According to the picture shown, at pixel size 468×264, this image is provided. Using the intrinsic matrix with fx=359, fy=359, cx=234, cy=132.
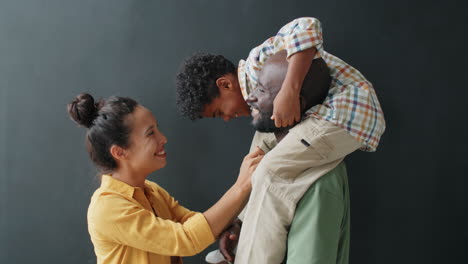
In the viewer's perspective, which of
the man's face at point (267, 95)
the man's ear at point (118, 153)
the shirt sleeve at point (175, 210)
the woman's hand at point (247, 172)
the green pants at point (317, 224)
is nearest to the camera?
the green pants at point (317, 224)

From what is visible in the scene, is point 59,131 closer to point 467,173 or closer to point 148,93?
point 148,93

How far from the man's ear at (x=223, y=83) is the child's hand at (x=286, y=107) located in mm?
547

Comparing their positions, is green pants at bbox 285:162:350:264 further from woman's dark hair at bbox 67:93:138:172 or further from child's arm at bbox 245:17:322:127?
woman's dark hair at bbox 67:93:138:172

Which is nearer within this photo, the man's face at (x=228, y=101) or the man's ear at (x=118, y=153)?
the man's ear at (x=118, y=153)

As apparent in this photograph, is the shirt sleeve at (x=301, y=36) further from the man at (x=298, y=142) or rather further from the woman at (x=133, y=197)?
the woman at (x=133, y=197)

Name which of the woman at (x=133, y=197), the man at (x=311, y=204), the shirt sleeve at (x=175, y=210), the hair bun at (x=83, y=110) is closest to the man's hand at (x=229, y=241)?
the woman at (x=133, y=197)

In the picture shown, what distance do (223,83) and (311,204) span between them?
29.0 inches

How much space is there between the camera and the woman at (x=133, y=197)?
3.92ft

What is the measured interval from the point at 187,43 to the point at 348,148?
3.07 feet

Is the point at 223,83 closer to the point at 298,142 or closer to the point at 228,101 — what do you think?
the point at 228,101

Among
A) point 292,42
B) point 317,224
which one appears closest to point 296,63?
point 292,42

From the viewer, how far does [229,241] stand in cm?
133

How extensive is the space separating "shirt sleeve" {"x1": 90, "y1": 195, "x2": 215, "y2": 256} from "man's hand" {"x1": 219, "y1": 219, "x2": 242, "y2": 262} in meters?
0.10

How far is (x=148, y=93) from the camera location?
5.44 ft
